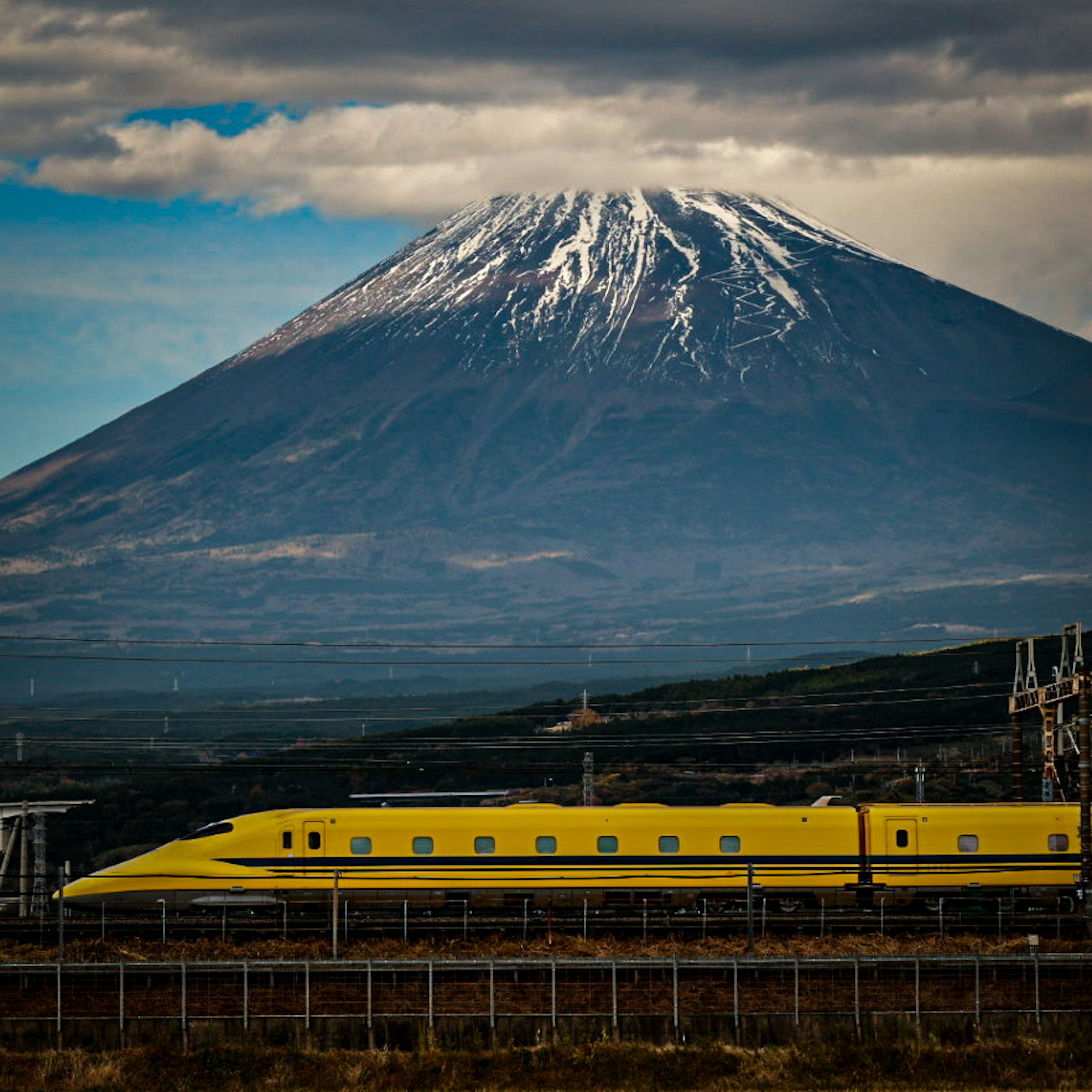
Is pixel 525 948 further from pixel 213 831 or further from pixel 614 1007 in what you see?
pixel 213 831

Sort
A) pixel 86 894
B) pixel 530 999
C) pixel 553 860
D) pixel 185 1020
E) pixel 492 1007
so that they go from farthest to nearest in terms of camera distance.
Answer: pixel 86 894 < pixel 553 860 < pixel 530 999 < pixel 185 1020 < pixel 492 1007

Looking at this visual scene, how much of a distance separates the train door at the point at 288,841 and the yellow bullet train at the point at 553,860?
35 mm

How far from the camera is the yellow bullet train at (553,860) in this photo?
6675cm

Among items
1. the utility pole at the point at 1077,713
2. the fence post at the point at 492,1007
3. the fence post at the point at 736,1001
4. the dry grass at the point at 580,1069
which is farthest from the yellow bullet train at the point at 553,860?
the dry grass at the point at 580,1069

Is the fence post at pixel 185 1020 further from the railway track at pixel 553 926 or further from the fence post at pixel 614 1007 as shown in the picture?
the railway track at pixel 553 926

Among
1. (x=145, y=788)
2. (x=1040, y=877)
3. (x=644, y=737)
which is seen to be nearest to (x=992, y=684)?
(x=644, y=737)

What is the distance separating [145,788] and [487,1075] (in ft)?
397

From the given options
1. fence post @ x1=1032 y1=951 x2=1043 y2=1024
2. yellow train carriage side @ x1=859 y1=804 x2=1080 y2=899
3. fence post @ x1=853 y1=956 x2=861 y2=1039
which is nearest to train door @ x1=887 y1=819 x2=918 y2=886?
yellow train carriage side @ x1=859 y1=804 x2=1080 y2=899

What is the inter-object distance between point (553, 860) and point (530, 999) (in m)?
15.3

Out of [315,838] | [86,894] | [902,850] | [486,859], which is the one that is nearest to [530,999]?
[486,859]

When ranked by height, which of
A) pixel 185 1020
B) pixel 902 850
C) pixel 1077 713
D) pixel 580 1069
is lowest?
pixel 580 1069

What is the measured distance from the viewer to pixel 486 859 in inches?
2638

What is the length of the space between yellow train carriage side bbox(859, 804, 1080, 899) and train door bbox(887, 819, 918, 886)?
0.06ft

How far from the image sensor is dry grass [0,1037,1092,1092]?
154 feet
